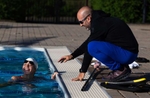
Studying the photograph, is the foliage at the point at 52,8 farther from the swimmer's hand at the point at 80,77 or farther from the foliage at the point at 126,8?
the swimmer's hand at the point at 80,77

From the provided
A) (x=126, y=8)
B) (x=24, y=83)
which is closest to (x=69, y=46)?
(x=24, y=83)

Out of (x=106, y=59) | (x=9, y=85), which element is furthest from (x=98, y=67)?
(x=9, y=85)

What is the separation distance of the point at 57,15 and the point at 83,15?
13.9 m

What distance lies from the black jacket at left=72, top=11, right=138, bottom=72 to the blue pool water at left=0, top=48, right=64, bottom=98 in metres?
0.63

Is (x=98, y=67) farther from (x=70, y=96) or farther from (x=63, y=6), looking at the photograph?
(x=63, y=6)

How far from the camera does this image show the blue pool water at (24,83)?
561cm

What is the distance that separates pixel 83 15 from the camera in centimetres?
580

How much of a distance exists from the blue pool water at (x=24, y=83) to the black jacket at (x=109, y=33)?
2.08 feet

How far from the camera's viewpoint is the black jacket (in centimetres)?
586

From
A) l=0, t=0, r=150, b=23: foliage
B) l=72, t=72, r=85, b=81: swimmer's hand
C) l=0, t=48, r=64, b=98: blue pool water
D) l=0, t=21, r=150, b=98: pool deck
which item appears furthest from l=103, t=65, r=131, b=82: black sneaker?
l=0, t=0, r=150, b=23: foliage

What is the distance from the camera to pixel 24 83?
251 inches

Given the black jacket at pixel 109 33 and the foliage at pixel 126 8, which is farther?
the foliage at pixel 126 8

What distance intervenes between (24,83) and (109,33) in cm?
153

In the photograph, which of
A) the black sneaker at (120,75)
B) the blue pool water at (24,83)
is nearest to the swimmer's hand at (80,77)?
the blue pool water at (24,83)
